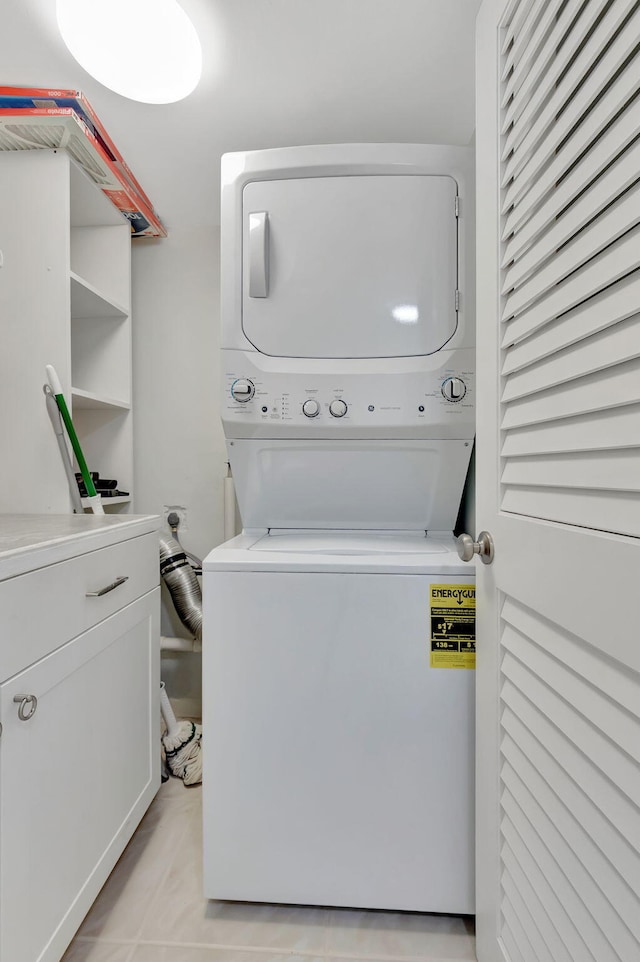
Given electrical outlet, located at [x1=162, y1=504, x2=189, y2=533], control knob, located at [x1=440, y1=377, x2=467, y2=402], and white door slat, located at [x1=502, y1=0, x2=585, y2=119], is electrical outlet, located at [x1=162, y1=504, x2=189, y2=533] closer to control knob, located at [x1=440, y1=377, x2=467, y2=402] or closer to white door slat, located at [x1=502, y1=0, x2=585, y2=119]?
control knob, located at [x1=440, y1=377, x2=467, y2=402]

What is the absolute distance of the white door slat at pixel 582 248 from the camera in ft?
1.78

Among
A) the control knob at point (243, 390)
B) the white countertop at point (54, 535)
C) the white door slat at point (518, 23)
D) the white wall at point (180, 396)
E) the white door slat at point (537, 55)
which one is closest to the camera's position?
the white door slat at point (537, 55)

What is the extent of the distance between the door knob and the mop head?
4.41 ft

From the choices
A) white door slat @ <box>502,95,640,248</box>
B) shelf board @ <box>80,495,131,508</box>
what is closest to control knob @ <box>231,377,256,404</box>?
shelf board @ <box>80,495,131,508</box>

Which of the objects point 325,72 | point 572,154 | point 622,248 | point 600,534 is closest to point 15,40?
point 325,72

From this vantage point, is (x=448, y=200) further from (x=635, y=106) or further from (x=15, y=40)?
(x=15, y=40)

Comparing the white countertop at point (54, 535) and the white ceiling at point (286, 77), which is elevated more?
the white ceiling at point (286, 77)

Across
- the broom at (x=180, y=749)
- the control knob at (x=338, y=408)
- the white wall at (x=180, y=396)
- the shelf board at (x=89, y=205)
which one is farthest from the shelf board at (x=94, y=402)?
the broom at (x=180, y=749)

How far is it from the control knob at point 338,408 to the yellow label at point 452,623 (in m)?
0.54

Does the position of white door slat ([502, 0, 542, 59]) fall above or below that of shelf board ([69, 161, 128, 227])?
below

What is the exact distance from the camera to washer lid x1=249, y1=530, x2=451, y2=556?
130 cm

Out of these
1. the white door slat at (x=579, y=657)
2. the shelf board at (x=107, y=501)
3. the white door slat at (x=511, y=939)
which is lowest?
the white door slat at (x=511, y=939)

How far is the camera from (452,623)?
3.76 ft

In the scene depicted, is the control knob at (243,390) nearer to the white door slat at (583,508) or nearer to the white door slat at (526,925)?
the white door slat at (583,508)
